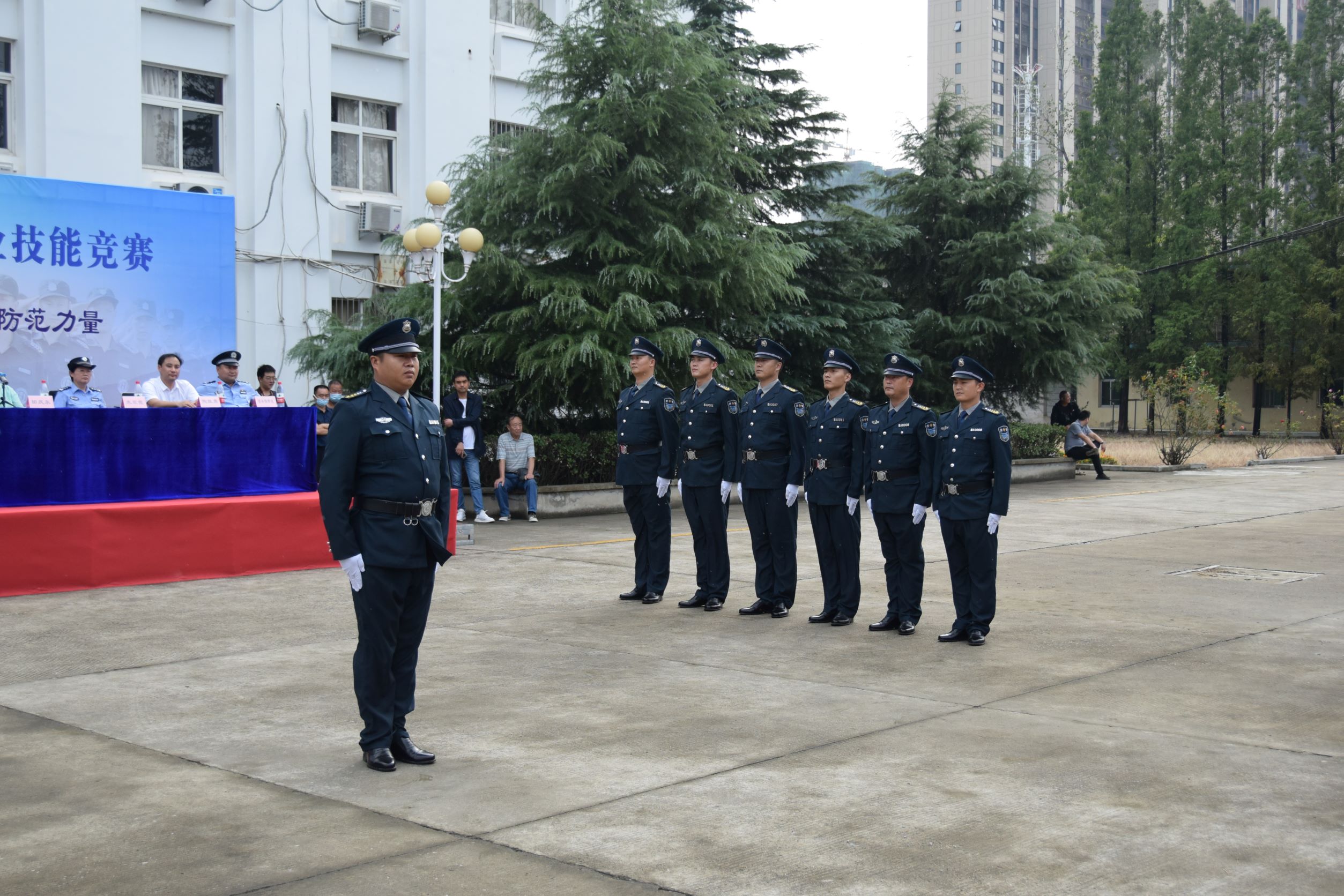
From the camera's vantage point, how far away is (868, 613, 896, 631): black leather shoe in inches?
346

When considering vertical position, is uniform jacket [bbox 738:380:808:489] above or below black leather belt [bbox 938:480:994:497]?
above

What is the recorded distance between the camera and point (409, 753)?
5.47 meters

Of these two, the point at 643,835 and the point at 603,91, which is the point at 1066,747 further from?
the point at 603,91

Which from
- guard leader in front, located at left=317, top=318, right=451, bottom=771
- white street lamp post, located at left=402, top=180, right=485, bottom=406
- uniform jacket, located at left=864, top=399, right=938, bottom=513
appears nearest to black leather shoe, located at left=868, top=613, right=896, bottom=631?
uniform jacket, located at left=864, top=399, right=938, bottom=513

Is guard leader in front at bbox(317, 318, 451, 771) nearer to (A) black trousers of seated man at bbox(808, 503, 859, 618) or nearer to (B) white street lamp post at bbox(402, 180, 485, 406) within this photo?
(A) black trousers of seated man at bbox(808, 503, 859, 618)

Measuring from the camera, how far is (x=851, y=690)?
689 cm

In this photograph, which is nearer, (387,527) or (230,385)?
(387,527)

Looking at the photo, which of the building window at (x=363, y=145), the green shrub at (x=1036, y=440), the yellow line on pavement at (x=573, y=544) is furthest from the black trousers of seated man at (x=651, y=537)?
the green shrub at (x=1036, y=440)

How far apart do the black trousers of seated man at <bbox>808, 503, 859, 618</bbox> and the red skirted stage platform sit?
3.01 metres

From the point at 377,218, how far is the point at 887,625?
1466cm

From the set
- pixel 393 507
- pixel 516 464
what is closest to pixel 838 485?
pixel 393 507

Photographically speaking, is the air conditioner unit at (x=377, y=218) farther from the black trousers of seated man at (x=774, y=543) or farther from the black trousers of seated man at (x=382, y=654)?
the black trousers of seated man at (x=382, y=654)

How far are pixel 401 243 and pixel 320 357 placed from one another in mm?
2212

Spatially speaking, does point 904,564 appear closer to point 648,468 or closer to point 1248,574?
point 648,468
